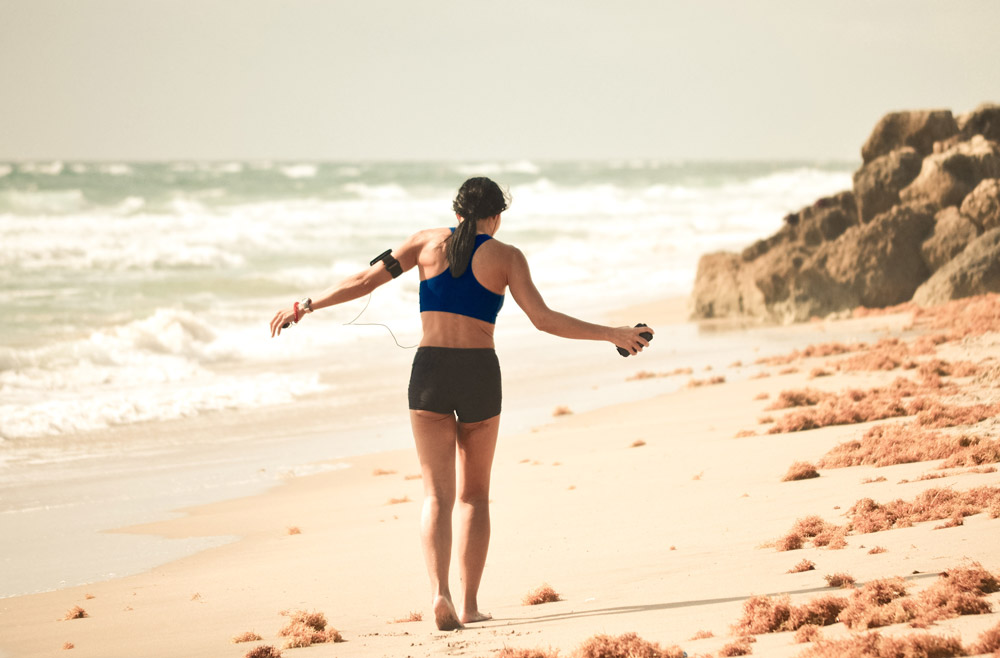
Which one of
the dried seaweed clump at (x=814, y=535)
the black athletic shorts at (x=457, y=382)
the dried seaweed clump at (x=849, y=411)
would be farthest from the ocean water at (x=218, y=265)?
the dried seaweed clump at (x=814, y=535)

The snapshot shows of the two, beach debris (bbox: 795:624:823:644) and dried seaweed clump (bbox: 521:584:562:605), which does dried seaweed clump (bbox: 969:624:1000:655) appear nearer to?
beach debris (bbox: 795:624:823:644)

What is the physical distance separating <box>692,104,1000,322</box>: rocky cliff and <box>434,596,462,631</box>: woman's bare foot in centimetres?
1355

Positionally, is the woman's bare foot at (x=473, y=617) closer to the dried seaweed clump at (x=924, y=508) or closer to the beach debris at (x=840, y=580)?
the beach debris at (x=840, y=580)

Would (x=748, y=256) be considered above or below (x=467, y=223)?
above

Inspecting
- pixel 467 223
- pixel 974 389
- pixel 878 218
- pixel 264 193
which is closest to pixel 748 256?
pixel 878 218

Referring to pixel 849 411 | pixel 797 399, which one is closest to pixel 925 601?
pixel 849 411

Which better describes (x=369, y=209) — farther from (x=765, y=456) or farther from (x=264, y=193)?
(x=765, y=456)

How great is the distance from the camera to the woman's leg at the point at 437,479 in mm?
5203

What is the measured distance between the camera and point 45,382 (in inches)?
596

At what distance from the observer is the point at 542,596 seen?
543cm

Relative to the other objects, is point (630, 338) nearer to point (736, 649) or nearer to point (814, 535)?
point (736, 649)

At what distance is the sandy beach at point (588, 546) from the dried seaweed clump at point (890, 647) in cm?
14

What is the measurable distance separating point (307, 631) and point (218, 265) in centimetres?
2883

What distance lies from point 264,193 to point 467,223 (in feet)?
201
